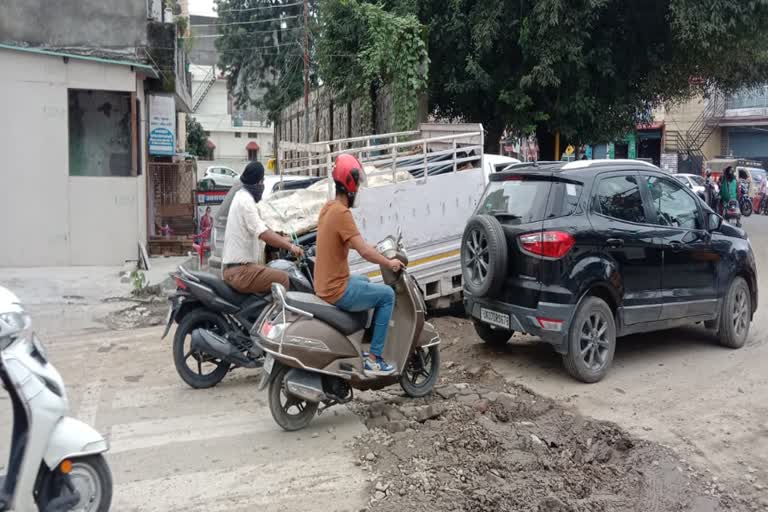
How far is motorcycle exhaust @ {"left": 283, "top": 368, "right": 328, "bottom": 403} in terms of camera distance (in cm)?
540

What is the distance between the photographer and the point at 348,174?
17.9ft

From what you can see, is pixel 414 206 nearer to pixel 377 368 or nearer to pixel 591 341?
pixel 591 341

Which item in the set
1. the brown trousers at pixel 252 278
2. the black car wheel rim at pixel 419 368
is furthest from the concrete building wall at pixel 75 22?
the black car wheel rim at pixel 419 368

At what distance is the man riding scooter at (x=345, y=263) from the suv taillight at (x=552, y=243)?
151 centimetres

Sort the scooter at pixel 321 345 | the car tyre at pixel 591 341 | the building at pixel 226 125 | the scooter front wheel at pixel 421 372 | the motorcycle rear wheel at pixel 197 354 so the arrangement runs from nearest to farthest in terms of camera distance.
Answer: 1. the scooter at pixel 321 345
2. the scooter front wheel at pixel 421 372
3. the car tyre at pixel 591 341
4. the motorcycle rear wheel at pixel 197 354
5. the building at pixel 226 125

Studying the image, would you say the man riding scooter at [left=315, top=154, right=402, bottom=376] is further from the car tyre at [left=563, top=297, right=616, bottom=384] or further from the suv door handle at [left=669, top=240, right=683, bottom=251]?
the suv door handle at [left=669, top=240, right=683, bottom=251]

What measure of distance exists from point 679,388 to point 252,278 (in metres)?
3.90

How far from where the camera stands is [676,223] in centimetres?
751

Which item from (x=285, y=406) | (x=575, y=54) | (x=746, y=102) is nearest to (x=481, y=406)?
(x=285, y=406)

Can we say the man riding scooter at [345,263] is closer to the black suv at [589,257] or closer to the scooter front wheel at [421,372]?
the scooter front wheel at [421,372]

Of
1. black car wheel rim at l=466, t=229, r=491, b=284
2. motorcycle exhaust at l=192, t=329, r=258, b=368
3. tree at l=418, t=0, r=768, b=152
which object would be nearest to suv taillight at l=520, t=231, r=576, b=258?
black car wheel rim at l=466, t=229, r=491, b=284

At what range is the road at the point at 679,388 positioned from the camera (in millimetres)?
5316

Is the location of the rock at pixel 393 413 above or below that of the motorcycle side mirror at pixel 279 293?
below

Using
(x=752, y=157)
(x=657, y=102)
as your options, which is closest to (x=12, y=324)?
(x=657, y=102)
